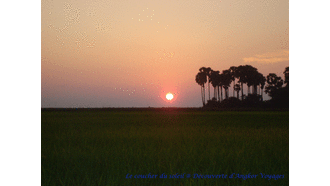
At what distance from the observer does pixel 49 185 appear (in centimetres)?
368
